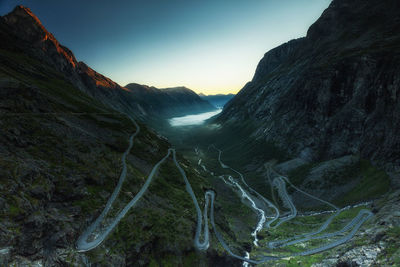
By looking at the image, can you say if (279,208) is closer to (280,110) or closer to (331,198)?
(331,198)

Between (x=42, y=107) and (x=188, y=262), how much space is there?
77783 millimetres

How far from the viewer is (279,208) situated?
102m

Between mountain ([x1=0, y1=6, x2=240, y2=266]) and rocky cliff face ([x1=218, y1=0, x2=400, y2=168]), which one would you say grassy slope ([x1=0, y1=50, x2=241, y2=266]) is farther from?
rocky cliff face ([x1=218, y1=0, x2=400, y2=168])

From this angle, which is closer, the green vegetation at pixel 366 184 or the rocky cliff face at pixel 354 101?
the green vegetation at pixel 366 184

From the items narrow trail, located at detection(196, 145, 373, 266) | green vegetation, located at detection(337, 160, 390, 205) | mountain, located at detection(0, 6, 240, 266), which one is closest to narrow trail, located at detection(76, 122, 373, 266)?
narrow trail, located at detection(196, 145, 373, 266)

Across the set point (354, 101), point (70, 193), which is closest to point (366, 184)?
point (354, 101)

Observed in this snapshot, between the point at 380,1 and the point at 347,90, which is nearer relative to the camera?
the point at 347,90

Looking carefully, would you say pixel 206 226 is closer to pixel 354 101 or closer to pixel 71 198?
pixel 71 198

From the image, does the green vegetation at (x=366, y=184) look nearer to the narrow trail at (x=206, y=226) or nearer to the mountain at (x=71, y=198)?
the narrow trail at (x=206, y=226)

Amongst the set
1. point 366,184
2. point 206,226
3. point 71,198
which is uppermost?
point 71,198

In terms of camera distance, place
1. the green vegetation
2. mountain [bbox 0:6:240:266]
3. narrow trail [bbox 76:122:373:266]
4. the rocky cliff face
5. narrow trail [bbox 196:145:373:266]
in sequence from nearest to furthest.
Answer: mountain [bbox 0:6:240:266] < narrow trail [bbox 76:122:373:266] < narrow trail [bbox 196:145:373:266] < the green vegetation < the rocky cliff face

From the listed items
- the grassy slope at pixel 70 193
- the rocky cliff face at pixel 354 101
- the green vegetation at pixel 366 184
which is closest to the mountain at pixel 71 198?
the grassy slope at pixel 70 193

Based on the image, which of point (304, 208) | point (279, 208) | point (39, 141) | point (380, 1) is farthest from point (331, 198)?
point (380, 1)

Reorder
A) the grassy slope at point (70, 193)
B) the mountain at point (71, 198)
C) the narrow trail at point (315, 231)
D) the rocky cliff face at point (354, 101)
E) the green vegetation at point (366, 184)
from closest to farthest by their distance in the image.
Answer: the mountain at point (71, 198) < the grassy slope at point (70, 193) < the narrow trail at point (315, 231) < the green vegetation at point (366, 184) < the rocky cliff face at point (354, 101)
